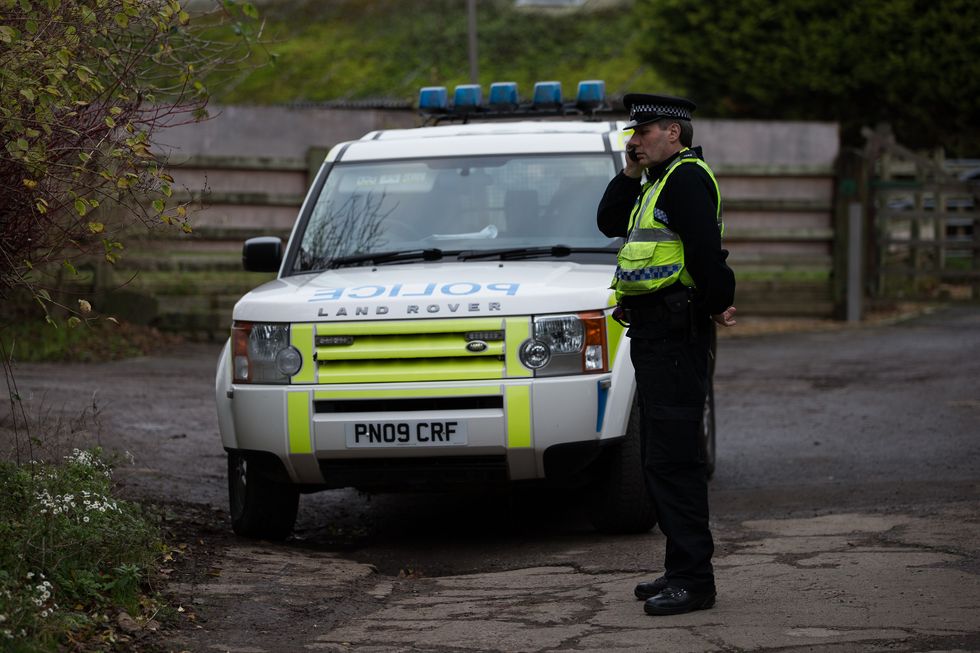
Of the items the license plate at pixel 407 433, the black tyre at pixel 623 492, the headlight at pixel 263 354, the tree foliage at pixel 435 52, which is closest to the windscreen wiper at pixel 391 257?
the headlight at pixel 263 354

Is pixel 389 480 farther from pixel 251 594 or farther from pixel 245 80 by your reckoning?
pixel 245 80

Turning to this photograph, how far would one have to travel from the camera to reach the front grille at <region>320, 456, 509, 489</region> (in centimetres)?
662

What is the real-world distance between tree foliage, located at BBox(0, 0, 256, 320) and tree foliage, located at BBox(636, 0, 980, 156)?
67.2 feet

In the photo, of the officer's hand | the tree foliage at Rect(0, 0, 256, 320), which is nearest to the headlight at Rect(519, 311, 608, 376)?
the officer's hand

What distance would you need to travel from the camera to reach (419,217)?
7.83m

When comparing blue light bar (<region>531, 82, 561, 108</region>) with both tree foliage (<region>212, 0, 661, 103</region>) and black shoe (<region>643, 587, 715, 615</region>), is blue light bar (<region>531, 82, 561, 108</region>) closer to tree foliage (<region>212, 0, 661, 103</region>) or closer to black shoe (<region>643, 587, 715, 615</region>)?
black shoe (<region>643, 587, 715, 615</region>)

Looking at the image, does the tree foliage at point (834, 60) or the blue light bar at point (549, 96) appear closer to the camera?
the blue light bar at point (549, 96)

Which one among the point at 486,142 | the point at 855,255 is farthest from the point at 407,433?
the point at 855,255

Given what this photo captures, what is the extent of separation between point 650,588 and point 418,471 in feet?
4.47

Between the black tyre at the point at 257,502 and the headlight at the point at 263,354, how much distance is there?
0.44 metres

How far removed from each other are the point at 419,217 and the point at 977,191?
12.0 m

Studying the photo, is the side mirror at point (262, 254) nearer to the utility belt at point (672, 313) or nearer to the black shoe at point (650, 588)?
the utility belt at point (672, 313)

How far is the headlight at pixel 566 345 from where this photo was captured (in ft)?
21.5

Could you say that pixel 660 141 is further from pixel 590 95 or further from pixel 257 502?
pixel 590 95
